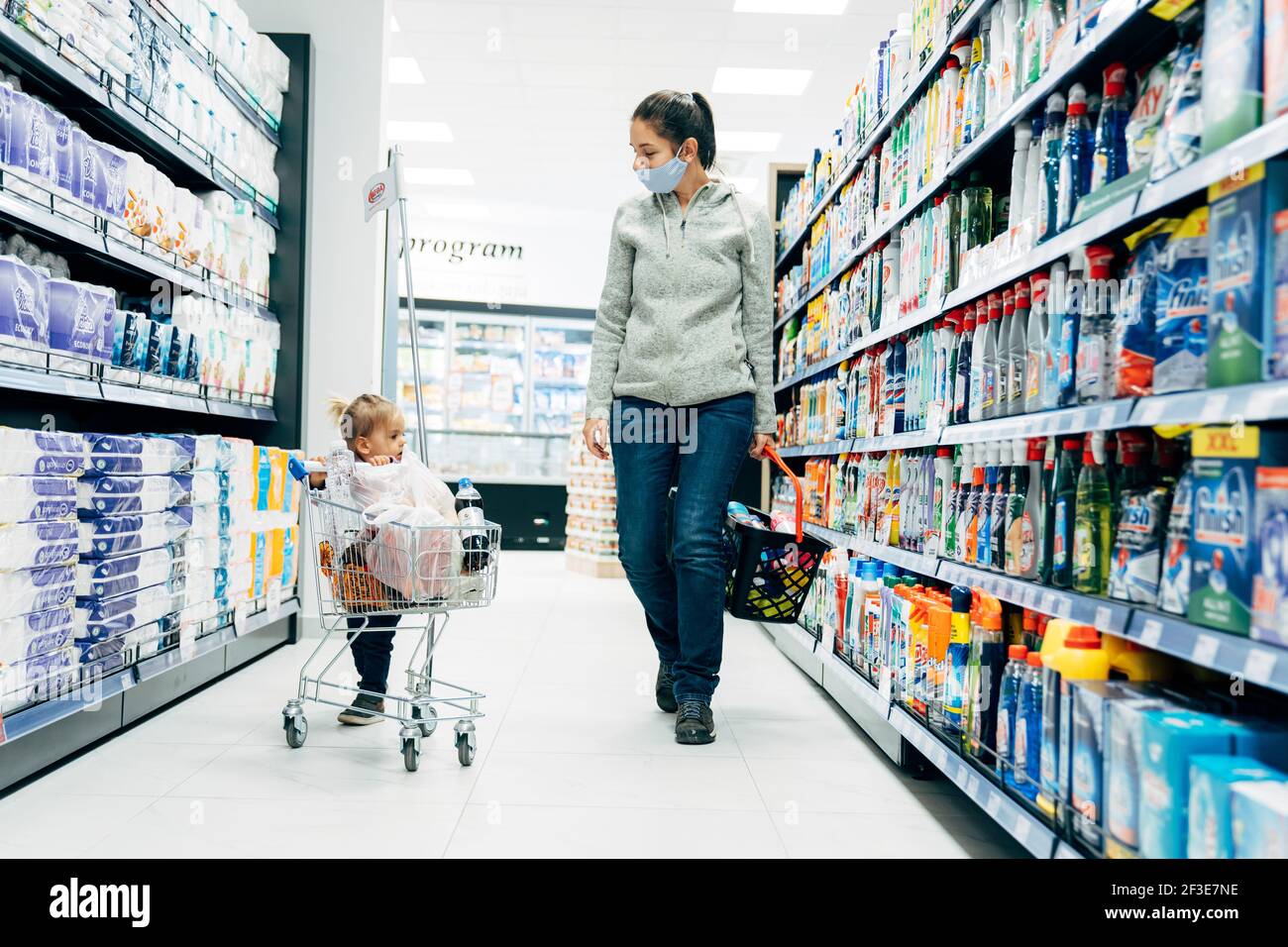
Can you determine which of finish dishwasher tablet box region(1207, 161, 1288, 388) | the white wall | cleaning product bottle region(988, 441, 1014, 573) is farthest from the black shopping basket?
the white wall

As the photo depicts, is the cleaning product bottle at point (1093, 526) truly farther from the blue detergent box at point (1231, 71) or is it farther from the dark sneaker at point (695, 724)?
the dark sneaker at point (695, 724)

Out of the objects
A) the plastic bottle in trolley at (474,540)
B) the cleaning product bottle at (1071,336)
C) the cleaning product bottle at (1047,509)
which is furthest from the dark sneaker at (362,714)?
the cleaning product bottle at (1071,336)

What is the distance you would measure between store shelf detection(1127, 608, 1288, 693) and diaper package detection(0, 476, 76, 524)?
2164 mm

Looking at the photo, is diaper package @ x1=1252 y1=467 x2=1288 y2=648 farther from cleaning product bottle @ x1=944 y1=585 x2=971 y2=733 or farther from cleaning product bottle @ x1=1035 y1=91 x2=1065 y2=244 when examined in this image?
cleaning product bottle @ x1=944 y1=585 x2=971 y2=733

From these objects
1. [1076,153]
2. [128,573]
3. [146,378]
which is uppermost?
[1076,153]

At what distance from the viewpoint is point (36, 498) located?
7.21ft

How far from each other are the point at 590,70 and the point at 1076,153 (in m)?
6.04

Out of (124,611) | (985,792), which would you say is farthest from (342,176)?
(985,792)

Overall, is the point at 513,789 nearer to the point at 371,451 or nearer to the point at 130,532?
the point at 371,451

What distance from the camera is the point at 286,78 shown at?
4.23m

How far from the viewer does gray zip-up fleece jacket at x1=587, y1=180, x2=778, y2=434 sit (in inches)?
107

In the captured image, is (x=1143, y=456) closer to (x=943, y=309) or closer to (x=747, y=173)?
(x=943, y=309)
